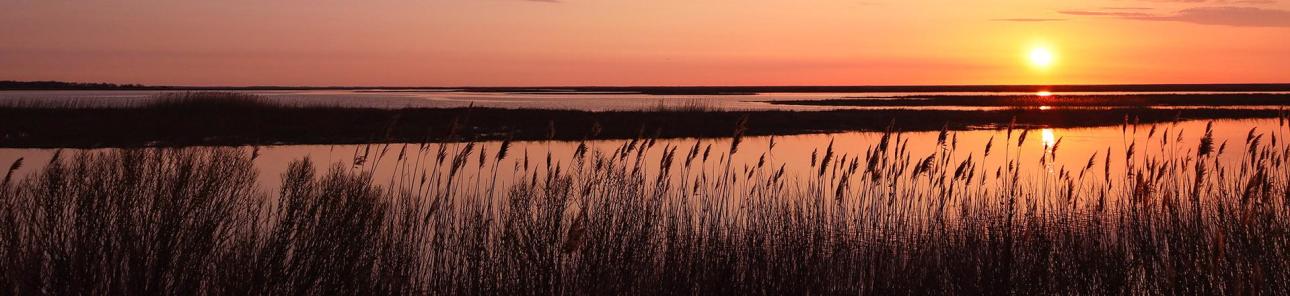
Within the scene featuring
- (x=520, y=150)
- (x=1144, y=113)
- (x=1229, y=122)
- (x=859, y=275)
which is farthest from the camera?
(x=1144, y=113)

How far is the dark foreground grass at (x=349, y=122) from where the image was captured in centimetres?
2594

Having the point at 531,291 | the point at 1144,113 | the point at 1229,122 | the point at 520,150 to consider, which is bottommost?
the point at 531,291

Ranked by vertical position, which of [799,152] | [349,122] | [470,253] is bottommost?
[470,253]

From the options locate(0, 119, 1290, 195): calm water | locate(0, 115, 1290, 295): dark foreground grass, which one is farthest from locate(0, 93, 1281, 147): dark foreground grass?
locate(0, 115, 1290, 295): dark foreground grass

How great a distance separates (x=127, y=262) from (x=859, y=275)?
3964 mm

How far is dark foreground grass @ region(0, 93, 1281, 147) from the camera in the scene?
25938mm

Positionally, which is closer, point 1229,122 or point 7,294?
point 7,294

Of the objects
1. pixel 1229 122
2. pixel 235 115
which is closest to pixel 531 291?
pixel 235 115

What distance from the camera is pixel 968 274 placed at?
20.9 feet

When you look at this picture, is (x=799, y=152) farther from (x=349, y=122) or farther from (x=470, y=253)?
(x=470, y=253)

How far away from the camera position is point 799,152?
74.2ft

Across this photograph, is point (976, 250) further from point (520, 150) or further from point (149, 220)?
point (520, 150)

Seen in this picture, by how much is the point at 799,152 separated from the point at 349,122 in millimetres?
14348

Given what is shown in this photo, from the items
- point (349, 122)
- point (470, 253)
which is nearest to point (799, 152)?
point (349, 122)
